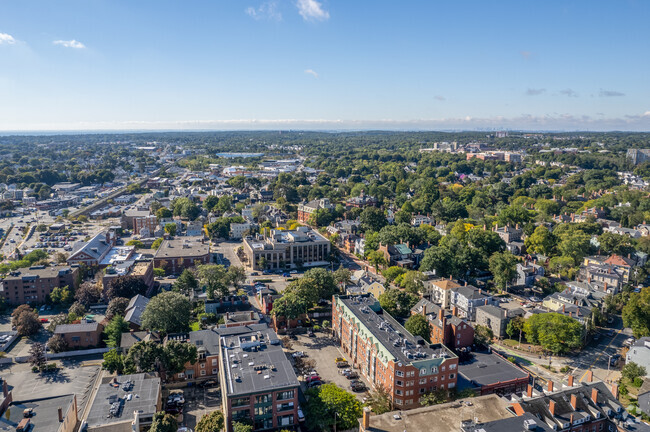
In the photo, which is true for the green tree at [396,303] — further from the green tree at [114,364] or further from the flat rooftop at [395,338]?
the green tree at [114,364]

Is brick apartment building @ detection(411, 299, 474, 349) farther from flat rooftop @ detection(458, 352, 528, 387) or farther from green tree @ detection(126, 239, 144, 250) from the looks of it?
green tree @ detection(126, 239, 144, 250)

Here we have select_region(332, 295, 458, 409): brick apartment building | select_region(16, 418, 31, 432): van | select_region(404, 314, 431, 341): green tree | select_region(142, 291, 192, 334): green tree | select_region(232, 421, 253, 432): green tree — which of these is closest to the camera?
select_region(16, 418, 31, 432): van

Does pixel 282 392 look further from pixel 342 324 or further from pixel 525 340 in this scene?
pixel 525 340

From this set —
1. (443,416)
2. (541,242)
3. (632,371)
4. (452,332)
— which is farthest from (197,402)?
(541,242)

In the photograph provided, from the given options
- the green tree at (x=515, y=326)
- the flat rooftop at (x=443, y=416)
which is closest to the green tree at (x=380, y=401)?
the flat rooftop at (x=443, y=416)

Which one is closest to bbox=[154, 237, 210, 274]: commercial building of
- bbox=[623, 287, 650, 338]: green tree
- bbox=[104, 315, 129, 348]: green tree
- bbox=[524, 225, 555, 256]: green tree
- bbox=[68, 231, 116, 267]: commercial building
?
bbox=[68, 231, 116, 267]: commercial building

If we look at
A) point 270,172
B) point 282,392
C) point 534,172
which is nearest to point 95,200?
point 270,172
